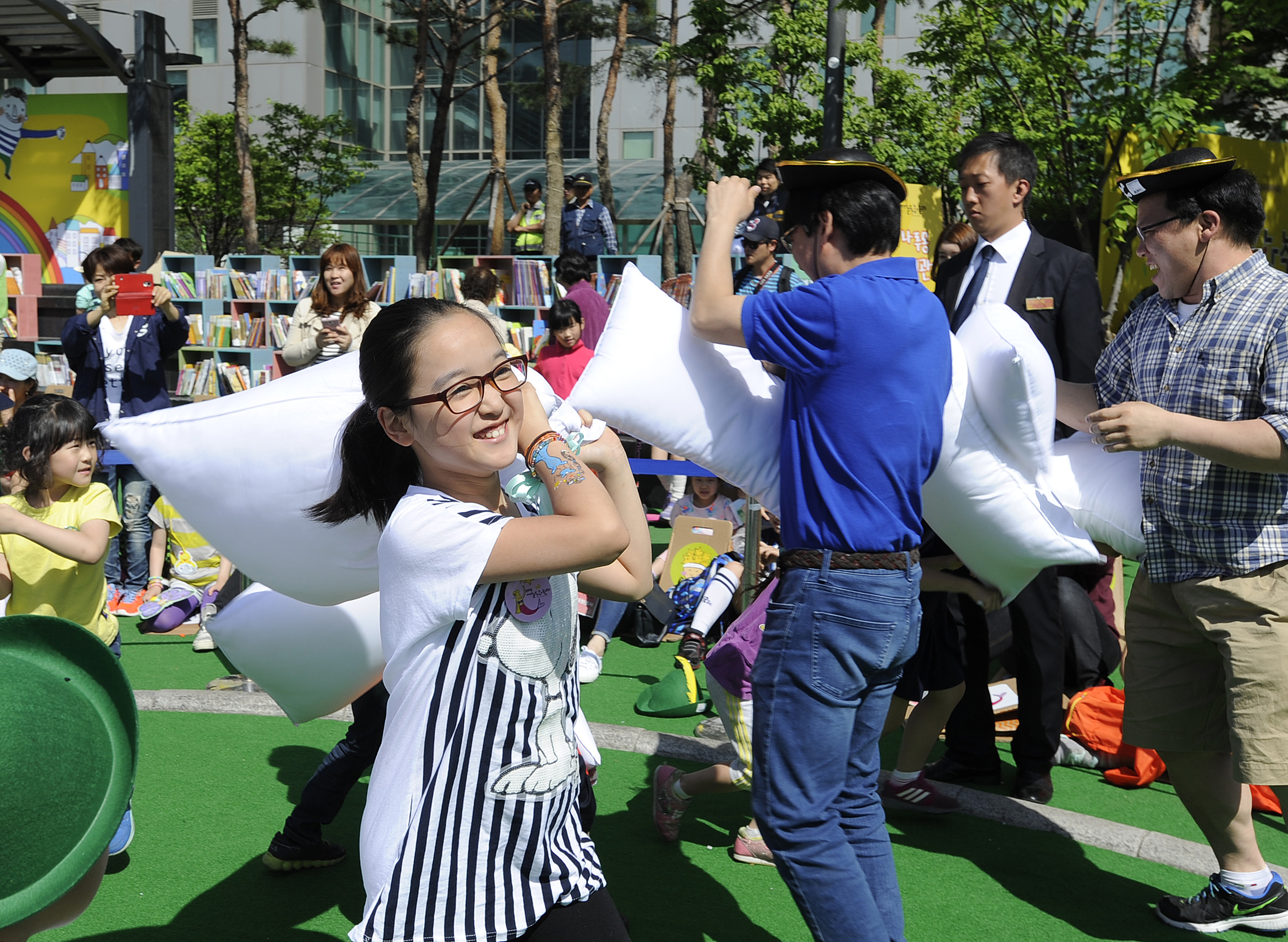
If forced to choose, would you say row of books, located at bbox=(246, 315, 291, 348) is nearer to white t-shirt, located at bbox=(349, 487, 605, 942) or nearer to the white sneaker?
the white sneaker

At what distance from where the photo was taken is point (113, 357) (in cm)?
711

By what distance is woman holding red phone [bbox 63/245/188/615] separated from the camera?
276 inches

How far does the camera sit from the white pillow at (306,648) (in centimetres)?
238

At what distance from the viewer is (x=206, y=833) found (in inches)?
142

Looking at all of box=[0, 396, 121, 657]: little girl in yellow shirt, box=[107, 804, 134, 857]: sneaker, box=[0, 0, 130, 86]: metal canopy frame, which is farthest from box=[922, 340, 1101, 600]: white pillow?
box=[0, 0, 130, 86]: metal canopy frame

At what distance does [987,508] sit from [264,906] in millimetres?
2237

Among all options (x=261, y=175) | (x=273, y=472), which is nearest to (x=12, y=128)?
(x=261, y=175)

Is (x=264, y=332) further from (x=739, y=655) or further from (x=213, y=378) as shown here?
(x=739, y=655)

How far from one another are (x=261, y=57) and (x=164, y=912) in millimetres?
39475

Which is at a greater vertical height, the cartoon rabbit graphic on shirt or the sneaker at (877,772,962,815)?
the cartoon rabbit graphic on shirt

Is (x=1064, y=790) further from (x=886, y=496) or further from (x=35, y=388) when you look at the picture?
(x=35, y=388)

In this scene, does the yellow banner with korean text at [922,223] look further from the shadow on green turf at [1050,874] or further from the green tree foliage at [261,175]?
the green tree foliage at [261,175]

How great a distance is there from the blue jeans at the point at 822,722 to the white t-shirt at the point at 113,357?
5.97 metres

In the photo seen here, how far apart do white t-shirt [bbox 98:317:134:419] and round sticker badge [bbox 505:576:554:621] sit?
6169 millimetres
